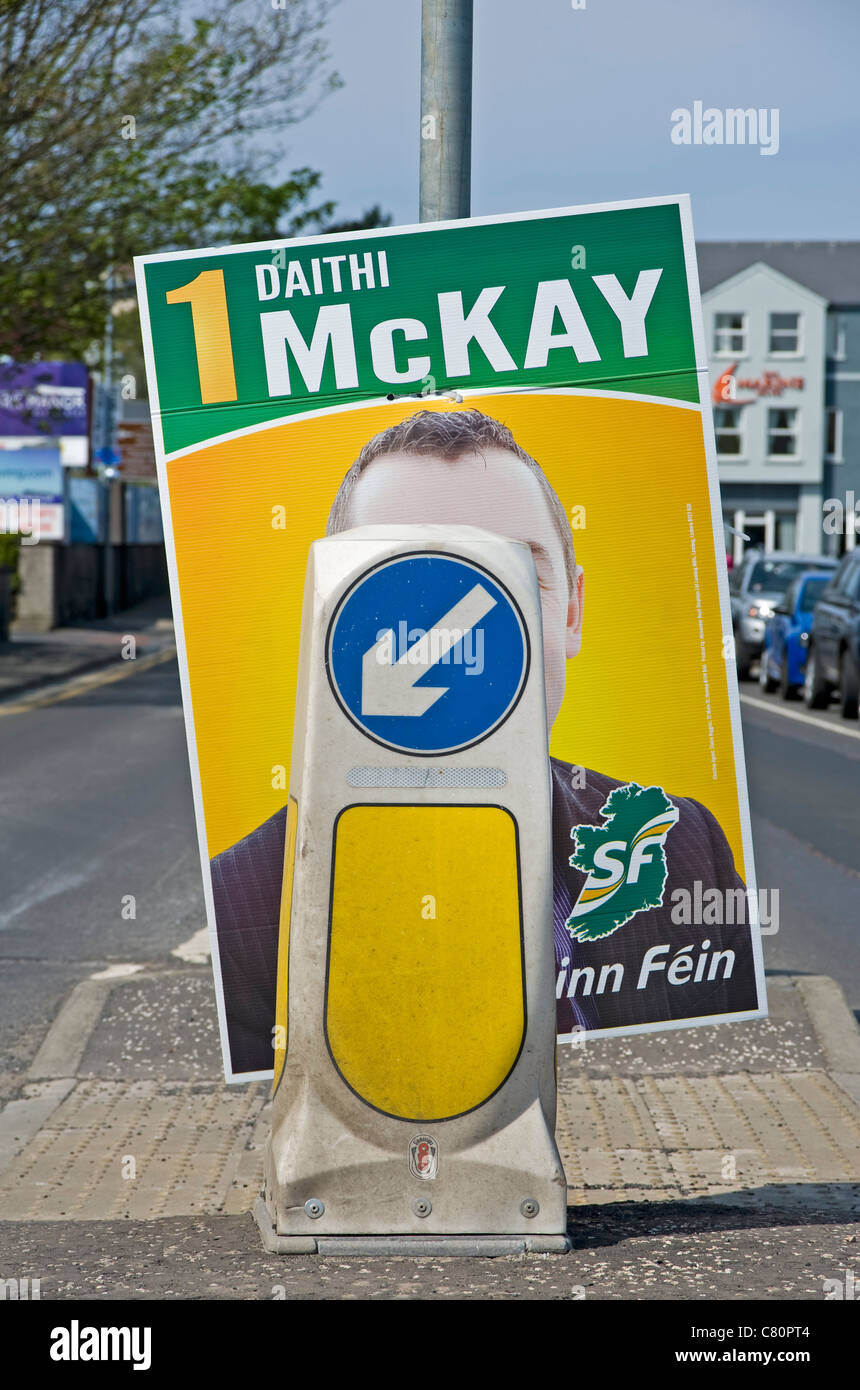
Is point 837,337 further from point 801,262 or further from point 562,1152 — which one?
point 562,1152

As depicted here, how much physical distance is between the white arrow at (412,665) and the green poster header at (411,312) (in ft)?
2.25

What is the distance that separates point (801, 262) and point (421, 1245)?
68.3 meters

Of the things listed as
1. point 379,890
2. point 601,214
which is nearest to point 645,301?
point 601,214

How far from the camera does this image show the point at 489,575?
357 cm

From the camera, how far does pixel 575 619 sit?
4.04 metres

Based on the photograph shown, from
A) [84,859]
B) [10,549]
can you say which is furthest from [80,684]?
[84,859]

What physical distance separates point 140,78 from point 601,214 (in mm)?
16175

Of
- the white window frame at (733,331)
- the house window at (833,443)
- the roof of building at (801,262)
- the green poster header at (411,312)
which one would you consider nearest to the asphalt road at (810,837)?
the green poster header at (411,312)

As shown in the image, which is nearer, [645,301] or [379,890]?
[379,890]

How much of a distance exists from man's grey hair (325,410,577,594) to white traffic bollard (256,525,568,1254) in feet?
1.43

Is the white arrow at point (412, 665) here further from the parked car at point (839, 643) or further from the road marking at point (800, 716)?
the parked car at point (839, 643)

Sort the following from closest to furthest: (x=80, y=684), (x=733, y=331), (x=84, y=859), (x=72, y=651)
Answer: (x=84, y=859) < (x=80, y=684) < (x=72, y=651) < (x=733, y=331)

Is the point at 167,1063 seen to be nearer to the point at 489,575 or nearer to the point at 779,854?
the point at 489,575

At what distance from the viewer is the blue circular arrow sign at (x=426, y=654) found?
139 inches
